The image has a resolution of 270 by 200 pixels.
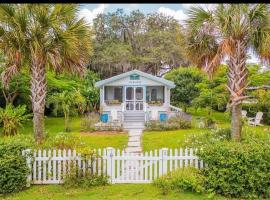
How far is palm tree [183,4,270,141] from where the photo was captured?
29.5 feet

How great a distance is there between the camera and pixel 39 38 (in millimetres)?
9680

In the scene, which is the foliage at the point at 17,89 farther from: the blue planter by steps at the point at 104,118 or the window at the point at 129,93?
the window at the point at 129,93

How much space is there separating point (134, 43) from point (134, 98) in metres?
20.3

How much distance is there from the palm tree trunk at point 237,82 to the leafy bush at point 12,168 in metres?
5.95

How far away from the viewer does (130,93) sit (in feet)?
92.4

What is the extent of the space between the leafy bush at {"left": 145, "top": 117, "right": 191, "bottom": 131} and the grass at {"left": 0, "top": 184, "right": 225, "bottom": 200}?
12.3 metres

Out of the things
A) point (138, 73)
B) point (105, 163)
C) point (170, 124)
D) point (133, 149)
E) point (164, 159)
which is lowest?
point (133, 149)

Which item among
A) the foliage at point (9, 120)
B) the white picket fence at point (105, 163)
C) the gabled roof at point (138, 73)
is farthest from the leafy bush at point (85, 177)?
the gabled roof at point (138, 73)

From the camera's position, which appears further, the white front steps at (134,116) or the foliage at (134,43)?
the foliage at (134,43)

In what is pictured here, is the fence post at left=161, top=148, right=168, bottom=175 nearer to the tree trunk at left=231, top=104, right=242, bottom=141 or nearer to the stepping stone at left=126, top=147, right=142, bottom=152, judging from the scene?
the tree trunk at left=231, top=104, right=242, bottom=141

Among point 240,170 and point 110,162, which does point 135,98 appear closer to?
point 110,162

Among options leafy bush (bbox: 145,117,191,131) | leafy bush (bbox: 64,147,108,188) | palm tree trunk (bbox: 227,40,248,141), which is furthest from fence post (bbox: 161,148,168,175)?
leafy bush (bbox: 145,117,191,131)

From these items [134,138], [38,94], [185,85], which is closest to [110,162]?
[38,94]

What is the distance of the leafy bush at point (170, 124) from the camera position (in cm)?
2062
